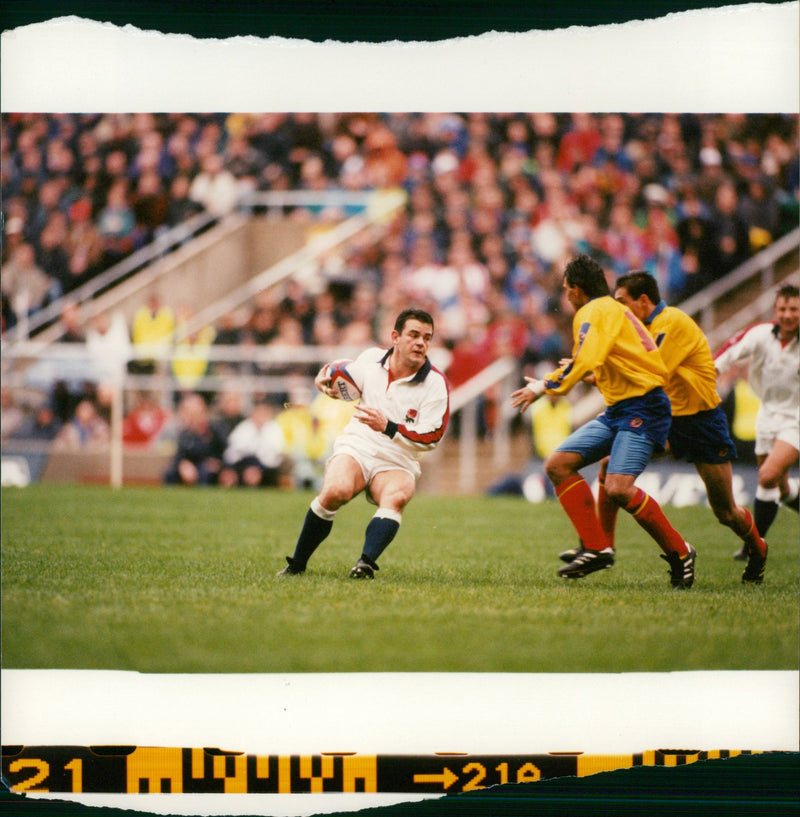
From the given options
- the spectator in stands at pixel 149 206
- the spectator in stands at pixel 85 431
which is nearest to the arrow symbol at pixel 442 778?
the spectator in stands at pixel 149 206

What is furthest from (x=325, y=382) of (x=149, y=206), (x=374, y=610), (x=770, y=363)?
(x=149, y=206)

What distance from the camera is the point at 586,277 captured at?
449cm

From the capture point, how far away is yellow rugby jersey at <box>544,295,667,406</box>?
4324 mm

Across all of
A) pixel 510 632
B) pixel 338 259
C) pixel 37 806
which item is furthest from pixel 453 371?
pixel 37 806

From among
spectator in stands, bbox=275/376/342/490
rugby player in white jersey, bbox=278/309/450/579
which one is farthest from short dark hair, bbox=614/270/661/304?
spectator in stands, bbox=275/376/342/490

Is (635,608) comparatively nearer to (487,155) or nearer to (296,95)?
(296,95)

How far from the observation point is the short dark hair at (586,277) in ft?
14.7

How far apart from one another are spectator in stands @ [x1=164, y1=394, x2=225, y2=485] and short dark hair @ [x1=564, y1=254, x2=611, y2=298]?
4.57m

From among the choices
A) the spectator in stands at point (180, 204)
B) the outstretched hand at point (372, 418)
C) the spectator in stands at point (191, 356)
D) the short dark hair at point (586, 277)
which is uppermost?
the spectator in stands at point (180, 204)

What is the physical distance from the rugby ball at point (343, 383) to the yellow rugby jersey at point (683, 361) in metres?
1.28

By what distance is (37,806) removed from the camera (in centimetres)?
353

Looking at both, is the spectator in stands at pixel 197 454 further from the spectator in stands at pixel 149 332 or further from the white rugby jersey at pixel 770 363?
the white rugby jersey at pixel 770 363

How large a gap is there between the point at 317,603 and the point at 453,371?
4976 millimetres

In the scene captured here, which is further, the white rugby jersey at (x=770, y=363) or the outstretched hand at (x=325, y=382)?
the white rugby jersey at (x=770, y=363)
